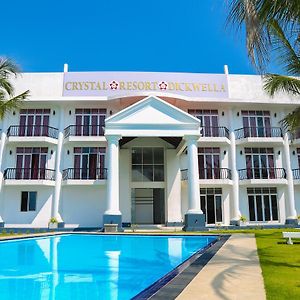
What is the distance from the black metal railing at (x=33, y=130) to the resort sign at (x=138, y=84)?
106 inches

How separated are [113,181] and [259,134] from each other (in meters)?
11.3

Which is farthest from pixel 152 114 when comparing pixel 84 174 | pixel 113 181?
pixel 84 174

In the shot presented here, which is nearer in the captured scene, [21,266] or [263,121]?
[21,266]

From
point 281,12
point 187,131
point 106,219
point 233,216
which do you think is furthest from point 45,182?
point 281,12

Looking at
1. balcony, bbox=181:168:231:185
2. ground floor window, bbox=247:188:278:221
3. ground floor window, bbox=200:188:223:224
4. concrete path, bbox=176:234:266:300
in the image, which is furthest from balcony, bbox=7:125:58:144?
concrete path, bbox=176:234:266:300

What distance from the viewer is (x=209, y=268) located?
6.15 metres

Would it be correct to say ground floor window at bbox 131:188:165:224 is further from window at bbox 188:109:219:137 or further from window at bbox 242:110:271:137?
window at bbox 242:110:271:137

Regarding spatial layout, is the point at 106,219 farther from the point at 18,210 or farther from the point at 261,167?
the point at 261,167

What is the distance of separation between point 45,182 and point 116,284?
16.4 m

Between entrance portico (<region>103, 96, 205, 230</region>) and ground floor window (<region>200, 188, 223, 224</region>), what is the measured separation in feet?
13.7

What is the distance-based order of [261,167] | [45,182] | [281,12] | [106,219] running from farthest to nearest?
[261,167]
[45,182]
[106,219]
[281,12]

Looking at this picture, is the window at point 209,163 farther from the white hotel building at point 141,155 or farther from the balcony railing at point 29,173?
the balcony railing at point 29,173

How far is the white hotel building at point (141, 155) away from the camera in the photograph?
22.0m

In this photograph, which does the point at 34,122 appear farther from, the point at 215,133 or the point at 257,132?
the point at 257,132
